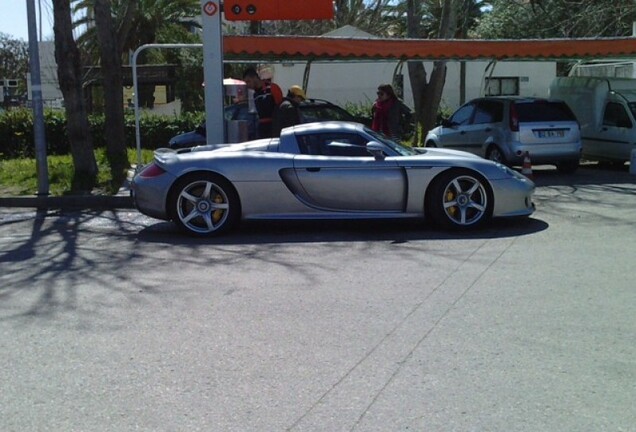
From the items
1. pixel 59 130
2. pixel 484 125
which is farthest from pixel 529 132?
pixel 59 130

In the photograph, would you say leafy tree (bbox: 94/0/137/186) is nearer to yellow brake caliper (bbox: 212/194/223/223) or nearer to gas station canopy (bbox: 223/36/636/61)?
gas station canopy (bbox: 223/36/636/61)

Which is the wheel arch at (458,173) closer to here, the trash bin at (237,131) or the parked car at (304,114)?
the trash bin at (237,131)

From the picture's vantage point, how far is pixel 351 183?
9.09 metres

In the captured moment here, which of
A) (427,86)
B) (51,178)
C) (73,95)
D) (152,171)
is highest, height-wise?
(427,86)

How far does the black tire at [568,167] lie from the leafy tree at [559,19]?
325 inches

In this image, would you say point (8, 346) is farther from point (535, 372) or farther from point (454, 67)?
point (454, 67)

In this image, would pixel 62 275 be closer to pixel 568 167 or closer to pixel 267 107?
pixel 267 107

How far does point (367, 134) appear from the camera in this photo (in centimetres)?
938

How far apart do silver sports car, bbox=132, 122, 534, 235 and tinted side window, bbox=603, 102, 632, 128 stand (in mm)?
7000

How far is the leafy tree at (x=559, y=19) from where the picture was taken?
25562 millimetres

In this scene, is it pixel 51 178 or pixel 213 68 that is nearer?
pixel 213 68

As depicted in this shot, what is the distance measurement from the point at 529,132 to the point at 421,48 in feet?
7.83

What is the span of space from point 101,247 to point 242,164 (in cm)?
180

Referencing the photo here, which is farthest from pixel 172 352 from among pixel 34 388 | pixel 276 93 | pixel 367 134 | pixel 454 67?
pixel 454 67
